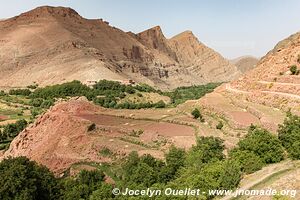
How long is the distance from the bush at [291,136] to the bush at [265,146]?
0.52m

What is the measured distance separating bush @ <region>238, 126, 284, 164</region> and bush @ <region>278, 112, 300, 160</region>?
0.52m

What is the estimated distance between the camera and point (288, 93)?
146 ft

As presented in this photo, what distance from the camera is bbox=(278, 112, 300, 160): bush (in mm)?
26505

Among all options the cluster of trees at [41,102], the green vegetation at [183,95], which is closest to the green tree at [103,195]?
the green vegetation at [183,95]

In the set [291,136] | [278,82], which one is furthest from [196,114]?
[291,136]

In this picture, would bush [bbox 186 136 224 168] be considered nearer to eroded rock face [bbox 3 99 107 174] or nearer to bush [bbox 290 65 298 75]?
eroded rock face [bbox 3 99 107 174]

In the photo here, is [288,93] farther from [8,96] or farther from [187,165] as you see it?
[8,96]

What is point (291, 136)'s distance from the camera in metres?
28.5

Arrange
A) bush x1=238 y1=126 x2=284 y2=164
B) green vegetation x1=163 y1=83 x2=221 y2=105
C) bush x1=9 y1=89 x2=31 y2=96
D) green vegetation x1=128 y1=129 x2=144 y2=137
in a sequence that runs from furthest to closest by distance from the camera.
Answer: bush x1=9 y1=89 x2=31 y2=96
green vegetation x1=163 y1=83 x2=221 y2=105
green vegetation x1=128 y1=129 x2=144 y2=137
bush x1=238 y1=126 x2=284 y2=164

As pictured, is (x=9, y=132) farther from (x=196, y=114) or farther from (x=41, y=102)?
(x=196, y=114)

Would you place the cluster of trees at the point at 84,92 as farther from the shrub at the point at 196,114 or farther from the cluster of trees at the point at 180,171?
the cluster of trees at the point at 180,171

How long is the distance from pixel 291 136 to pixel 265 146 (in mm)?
1959

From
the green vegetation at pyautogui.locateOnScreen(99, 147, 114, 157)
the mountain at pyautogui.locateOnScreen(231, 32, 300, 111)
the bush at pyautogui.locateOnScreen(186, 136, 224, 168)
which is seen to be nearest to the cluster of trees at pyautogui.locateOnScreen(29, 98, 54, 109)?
the mountain at pyautogui.locateOnScreen(231, 32, 300, 111)

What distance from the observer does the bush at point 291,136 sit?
26505 mm
